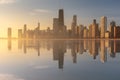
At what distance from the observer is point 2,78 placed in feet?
95.0

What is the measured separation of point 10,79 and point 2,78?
0.84 m

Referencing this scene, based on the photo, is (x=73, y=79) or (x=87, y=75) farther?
(x=87, y=75)

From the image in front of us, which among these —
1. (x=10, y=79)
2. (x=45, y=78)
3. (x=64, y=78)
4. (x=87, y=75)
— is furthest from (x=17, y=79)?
(x=87, y=75)

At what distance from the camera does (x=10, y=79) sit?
28734 mm

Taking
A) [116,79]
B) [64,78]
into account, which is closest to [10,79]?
[64,78]

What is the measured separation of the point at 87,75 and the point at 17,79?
24.6 ft

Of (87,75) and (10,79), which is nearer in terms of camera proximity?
(10,79)

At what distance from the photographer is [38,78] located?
29.4 m

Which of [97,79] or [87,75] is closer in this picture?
[97,79]

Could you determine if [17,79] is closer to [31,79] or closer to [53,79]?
[31,79]

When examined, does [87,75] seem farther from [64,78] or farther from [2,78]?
[2,78]

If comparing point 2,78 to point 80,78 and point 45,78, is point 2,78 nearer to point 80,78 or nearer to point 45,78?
point 45,78

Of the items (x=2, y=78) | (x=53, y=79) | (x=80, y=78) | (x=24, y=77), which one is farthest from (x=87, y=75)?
(x=2, y=78)

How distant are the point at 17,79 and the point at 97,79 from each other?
766 centimetres
